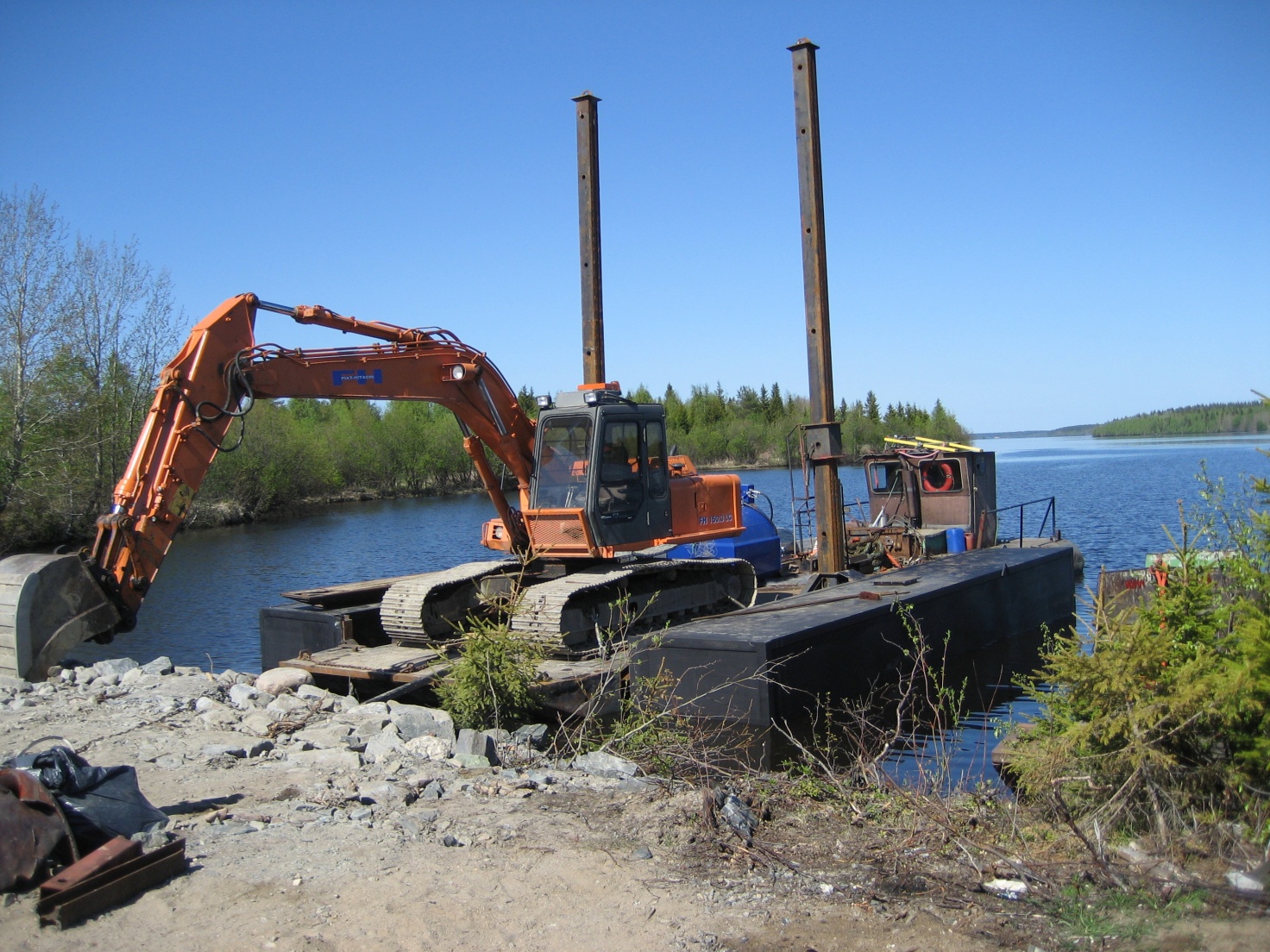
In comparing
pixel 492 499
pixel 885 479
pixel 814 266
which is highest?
pixel 814 266

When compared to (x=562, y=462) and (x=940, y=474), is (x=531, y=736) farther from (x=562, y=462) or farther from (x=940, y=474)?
(x=940, y=474)

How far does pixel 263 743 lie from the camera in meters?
7.70

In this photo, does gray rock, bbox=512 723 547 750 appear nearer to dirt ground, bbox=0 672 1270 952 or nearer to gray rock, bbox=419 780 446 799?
dirt ground, bbox=0 672 1270 952

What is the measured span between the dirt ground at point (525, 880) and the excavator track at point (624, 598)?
10.7ft

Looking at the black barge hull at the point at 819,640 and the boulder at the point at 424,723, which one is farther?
the black barge hull at the point at 819,640

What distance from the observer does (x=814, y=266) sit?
46.4 feet

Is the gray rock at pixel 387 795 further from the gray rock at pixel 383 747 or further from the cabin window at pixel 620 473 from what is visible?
the cabin window at pixel 620 473

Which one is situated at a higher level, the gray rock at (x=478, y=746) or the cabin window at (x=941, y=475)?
the cabin window at (x=941, y=475)

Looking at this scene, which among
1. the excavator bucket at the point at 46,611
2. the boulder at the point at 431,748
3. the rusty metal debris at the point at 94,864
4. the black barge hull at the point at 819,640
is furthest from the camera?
the excavator bucket at the point at 46,611

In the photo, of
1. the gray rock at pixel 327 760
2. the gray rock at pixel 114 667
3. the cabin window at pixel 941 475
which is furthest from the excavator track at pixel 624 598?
the cabin window at pixel 941 475

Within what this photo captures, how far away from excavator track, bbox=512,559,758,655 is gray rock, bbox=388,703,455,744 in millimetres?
1381

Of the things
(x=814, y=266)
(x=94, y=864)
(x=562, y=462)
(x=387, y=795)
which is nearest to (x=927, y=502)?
(x=814, y=266)

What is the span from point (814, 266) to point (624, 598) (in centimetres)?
640

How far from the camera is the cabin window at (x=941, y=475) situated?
18.6 m
